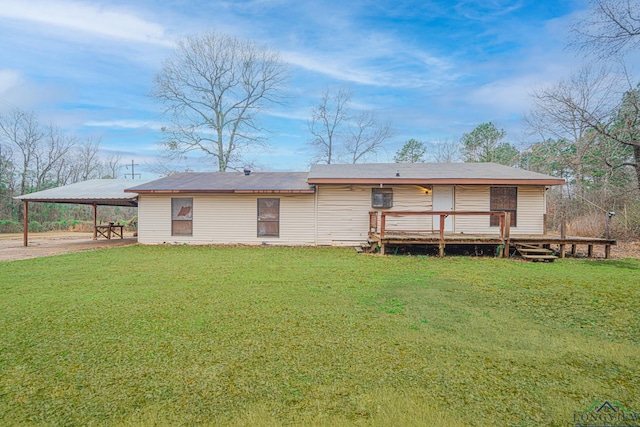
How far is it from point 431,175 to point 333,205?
365 cm

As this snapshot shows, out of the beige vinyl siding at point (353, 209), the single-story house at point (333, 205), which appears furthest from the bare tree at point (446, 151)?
the beige vinyl siding at point (353, 209)

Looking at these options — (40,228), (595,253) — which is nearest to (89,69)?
(40,228)

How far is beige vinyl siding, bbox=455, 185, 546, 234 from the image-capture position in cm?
1124

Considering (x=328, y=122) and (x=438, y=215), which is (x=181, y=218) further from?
(x=328, y=122)

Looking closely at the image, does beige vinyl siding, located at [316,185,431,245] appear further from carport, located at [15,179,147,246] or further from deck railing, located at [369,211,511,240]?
carport, located at [15,179,147,246]

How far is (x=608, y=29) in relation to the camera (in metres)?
11.6

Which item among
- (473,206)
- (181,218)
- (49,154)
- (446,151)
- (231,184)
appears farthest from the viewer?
(446,151)

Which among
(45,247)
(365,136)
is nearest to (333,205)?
(45,247)

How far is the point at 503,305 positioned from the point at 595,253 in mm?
8841

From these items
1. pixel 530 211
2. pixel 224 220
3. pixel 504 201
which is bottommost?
pixel 224 220

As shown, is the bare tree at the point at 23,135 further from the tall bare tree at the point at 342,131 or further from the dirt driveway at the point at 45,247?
the tall bare tree at the point at 342,131

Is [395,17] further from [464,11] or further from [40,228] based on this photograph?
[40,228]

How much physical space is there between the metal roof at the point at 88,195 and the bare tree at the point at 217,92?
365 inches

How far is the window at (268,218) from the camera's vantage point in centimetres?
1204
